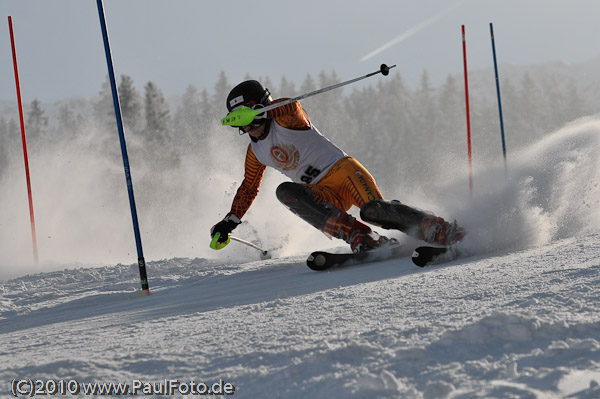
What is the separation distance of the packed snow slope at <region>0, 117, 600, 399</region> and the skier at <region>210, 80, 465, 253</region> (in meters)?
0.27

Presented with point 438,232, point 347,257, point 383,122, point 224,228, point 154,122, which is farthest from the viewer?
point 383,122

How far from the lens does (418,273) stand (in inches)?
118

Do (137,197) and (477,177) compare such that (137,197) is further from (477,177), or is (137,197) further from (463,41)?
(477,177)

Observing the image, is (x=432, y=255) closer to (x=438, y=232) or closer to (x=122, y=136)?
(x=438, y=232)

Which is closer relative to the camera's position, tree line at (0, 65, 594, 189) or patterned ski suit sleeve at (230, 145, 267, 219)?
patterned ski suit sleeve at (230, 145, 267, 219)

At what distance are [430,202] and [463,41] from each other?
4292 mm

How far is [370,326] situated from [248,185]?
9.38 feet

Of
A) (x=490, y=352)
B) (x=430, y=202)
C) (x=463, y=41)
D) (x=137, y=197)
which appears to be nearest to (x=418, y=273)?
(x=490, y=352)

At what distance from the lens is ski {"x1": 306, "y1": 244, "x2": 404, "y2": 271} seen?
3753 mm

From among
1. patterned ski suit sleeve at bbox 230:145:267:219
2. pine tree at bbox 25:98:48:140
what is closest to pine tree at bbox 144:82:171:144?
pine tree at bbox 25:98:48:140

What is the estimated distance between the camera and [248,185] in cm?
462

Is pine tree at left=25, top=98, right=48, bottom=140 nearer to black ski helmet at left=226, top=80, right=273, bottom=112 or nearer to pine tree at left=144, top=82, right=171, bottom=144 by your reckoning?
pine tree at left=144, top=82, right=171, bottom=144

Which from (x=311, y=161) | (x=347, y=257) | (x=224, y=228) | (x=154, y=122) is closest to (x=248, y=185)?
(x=224, y=228)

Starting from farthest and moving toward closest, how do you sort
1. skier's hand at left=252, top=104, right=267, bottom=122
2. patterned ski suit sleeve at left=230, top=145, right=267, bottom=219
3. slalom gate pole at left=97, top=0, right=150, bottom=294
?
patterned ski suit sleeve at left=230, top=145, right=267, bottom=219 → skier's hand at left=252, top=104, right=267, bottom=122 → slalom gate pole at left=97, top=0, right=150, bottom=294
